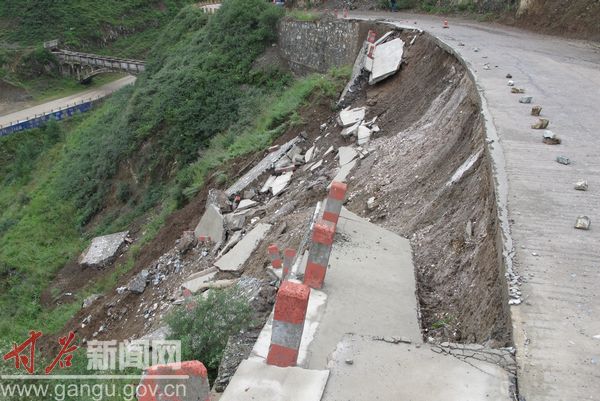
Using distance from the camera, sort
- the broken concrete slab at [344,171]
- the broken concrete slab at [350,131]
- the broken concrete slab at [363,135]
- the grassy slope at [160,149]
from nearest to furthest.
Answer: the broken concrete slab at [344,171] < the broken concrete slab at [363,135] < the broken concrete slab at [350,131] < the grassy slope at [160,149]

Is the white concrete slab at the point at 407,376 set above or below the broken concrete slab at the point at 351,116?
above

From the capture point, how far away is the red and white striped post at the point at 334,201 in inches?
239

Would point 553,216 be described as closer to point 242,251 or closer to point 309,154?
point 242,251

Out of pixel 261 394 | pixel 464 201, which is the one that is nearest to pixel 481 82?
pixel 464 201

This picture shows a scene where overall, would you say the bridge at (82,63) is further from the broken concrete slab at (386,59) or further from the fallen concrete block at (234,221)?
the fallen concrete block at (234,221)

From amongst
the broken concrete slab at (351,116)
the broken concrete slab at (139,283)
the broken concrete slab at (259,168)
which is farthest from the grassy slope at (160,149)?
the broken concrete slab at (139,283)

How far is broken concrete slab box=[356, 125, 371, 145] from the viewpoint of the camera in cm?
1141

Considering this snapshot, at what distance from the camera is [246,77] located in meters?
19.2

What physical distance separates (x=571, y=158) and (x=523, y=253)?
2538 mm

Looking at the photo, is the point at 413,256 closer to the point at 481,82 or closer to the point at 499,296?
the point at 499,296

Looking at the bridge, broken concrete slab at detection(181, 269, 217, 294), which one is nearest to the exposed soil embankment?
broken concrete slab at detection(181, 269, 217, 294)

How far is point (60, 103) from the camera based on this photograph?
130 feet

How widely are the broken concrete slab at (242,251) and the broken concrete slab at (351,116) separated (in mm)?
3984

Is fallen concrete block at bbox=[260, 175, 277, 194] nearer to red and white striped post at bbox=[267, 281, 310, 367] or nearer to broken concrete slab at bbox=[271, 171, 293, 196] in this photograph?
broken concrete slab at bbox=[271, 171, 293, 196]
